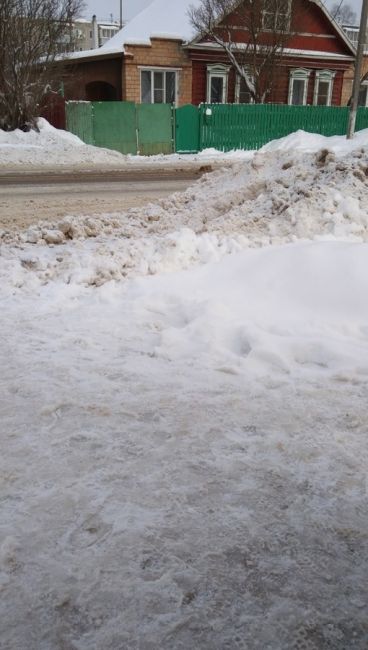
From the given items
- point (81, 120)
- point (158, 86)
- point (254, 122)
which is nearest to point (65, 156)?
point (81, 120)

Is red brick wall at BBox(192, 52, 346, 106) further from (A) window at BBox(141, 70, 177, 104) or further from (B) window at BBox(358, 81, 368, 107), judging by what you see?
(B) window at BBox(358, 81, 368, 107)

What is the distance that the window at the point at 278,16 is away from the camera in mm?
25047

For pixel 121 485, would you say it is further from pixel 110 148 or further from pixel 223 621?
pixel 110 148

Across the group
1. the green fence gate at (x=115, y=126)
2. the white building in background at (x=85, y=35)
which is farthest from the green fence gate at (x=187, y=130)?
the white building in background at (x=85, y=35)

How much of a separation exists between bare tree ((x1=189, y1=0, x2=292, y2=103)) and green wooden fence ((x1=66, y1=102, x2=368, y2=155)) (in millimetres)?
2682

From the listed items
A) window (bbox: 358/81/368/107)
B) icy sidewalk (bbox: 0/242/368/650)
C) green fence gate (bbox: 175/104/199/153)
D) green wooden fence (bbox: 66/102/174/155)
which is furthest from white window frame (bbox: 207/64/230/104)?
icy sidewalk (bbox: 0/242/368/650)

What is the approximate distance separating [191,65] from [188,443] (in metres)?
27.0

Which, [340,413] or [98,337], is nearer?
[340,413]

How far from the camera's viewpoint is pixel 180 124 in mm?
23625

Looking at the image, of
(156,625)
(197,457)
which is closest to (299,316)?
(197,457)

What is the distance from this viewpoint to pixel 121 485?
7.20 ft

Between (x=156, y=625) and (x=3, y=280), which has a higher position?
(x=156, y=625)

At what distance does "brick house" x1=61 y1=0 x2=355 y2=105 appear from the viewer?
25.3 metres

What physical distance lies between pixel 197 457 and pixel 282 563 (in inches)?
25.5
